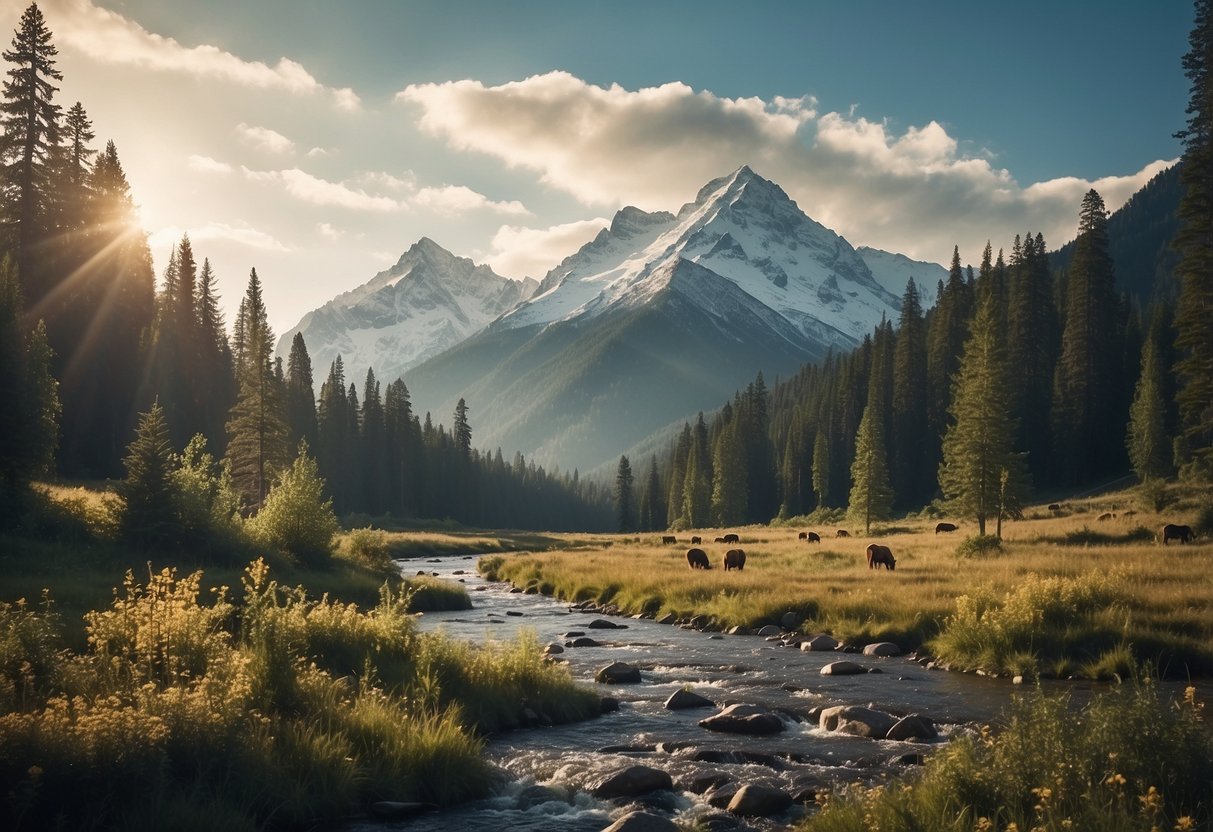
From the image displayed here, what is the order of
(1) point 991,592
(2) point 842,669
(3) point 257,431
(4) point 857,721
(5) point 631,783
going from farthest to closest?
(3) point 257,431
(1) point 991,592
(2) point 842,669
(4) point 857,721
(5) point 631,783

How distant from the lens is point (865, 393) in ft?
367

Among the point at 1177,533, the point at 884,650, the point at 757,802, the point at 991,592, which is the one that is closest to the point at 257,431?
the point at 884,650

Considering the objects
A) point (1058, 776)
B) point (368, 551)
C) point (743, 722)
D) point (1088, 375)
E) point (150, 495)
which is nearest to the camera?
point (1058, 776)

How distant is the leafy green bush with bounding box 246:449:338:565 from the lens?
32156mm

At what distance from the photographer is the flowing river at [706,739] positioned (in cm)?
965

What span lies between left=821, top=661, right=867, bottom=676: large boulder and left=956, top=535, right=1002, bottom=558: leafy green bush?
1770cm

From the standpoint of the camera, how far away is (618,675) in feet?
57.5

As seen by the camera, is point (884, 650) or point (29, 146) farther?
point (29, 146)

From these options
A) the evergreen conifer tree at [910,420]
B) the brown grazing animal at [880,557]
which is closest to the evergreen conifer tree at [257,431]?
the brown grazing animal at [880,557]

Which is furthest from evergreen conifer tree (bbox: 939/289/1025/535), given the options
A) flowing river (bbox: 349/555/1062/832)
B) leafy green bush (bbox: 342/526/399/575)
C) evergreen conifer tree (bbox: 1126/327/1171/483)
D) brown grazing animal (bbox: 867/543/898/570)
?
leafy green bush (bbox: 342/526/399/575)

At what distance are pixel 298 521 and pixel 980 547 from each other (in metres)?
29.9

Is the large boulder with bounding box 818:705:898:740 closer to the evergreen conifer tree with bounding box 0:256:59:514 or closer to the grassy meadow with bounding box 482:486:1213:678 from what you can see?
the grassy meadow with bounding box 482:486:1213:678

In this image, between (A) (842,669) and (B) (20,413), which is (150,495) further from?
(A) (842,669)

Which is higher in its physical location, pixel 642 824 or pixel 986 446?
pixel 986 446
